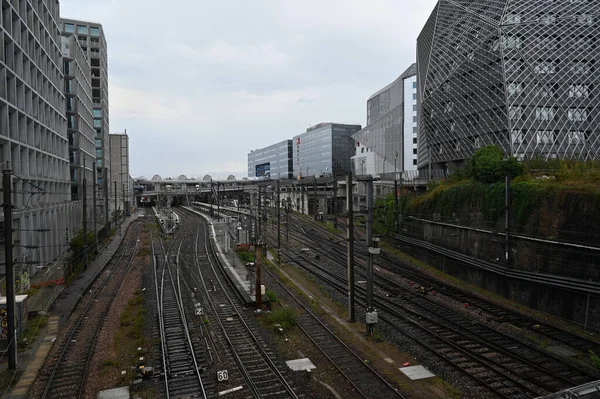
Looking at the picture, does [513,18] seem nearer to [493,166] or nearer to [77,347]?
[493,166]

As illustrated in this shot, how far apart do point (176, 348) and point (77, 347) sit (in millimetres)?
3021

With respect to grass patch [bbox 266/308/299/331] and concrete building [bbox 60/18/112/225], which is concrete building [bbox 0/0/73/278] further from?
concrete building [bbox 60/18/112/225]

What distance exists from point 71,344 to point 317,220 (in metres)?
41.1

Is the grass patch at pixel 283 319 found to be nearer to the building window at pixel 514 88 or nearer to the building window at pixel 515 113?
the building window at pixel 515 113

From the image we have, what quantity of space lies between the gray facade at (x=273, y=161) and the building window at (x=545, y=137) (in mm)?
92531

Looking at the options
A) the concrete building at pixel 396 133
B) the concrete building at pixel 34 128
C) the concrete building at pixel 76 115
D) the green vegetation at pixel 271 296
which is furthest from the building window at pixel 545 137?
the concrete building at pixel 76 115

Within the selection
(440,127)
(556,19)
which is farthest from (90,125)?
(556,19)

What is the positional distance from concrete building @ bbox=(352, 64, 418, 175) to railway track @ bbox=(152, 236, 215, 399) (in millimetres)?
50991

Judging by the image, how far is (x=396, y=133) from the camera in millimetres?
73625

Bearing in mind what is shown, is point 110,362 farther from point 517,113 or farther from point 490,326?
point 517,113

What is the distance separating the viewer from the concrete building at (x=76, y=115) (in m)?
43.1

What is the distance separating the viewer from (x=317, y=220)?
53.6m

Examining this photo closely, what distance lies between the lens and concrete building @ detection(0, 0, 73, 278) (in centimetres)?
2241

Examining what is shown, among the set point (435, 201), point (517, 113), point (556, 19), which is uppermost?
point (556, 19)
